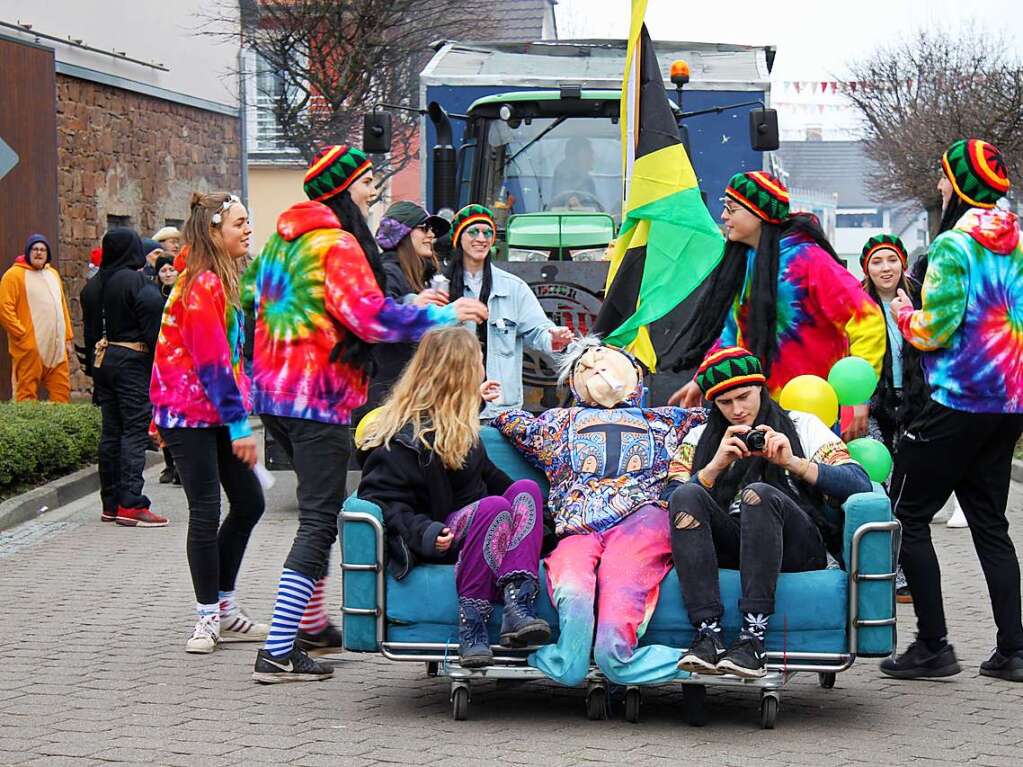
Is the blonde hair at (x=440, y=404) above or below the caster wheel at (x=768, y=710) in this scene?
above

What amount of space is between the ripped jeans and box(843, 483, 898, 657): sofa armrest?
0.20 m

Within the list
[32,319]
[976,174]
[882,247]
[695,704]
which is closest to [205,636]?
[695,704]

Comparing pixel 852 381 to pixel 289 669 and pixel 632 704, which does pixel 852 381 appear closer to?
pixel 632 704

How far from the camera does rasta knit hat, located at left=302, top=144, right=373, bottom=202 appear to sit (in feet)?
23.0

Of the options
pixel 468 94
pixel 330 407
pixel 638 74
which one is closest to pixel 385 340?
pixel 330 407

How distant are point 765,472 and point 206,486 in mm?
2516

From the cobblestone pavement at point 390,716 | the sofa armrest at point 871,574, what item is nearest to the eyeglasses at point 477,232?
the cobblestone pavement at point 390,716

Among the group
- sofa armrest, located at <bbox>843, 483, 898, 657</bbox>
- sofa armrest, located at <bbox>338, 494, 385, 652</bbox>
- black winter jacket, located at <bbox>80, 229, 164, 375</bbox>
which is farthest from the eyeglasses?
black winter jacket, located at <bbox>80, 229, 164, 375</bbox>

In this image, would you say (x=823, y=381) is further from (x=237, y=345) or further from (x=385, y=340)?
(x=237, y=345)

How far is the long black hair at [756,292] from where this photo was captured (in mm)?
7164

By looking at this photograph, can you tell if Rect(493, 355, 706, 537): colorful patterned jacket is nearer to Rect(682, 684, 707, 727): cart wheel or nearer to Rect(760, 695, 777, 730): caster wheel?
Rect(682, 684, 707, 727): cart wheel

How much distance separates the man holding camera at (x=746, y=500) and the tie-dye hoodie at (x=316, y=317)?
1181mm

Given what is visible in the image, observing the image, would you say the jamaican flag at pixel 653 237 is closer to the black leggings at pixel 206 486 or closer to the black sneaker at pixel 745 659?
the black leggings at pixel 206 486

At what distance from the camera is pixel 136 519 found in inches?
463
